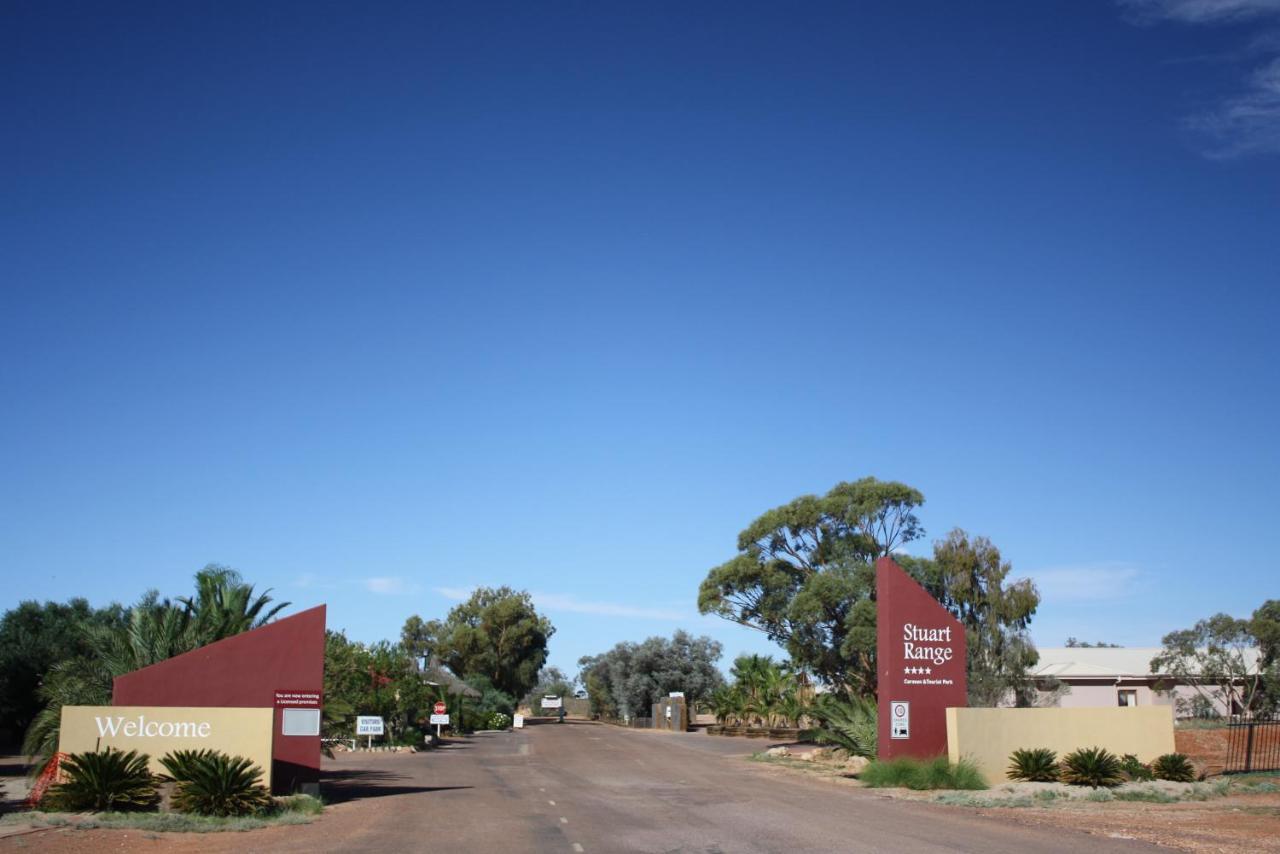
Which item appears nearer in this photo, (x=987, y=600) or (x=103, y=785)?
(x=103, y=785)

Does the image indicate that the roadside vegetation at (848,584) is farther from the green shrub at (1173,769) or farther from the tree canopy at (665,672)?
the tree canopy at (665,672)

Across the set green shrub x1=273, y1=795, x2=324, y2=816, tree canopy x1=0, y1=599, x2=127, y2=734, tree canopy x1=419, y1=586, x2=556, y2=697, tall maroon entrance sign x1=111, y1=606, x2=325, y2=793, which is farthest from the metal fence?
tree canopy x1=419, y1=586, x2=556, y2=697

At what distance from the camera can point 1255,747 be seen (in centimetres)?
2916

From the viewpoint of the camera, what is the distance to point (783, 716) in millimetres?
61031

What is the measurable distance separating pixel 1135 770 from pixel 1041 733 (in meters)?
2.15

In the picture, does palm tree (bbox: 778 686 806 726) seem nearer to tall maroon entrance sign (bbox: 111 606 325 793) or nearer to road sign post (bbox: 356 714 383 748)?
road sign post (bbox: 356 714 383 748)

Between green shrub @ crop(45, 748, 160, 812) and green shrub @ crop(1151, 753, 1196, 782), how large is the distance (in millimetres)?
21859

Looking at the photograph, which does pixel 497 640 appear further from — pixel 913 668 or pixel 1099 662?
pixel 913 668

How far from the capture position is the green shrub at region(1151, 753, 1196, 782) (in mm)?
25375

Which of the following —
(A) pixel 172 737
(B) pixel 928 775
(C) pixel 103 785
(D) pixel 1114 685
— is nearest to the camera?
(C) pixel 103 785

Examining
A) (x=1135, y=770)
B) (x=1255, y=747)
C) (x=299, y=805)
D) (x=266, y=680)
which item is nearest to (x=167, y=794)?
(x=299, y=805)

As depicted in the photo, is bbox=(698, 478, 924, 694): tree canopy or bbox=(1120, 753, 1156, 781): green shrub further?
bbox=(698, 478, 924, 694): tree canopy

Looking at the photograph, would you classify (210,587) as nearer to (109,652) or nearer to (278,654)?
(109,652)

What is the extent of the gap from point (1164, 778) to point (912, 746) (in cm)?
575
